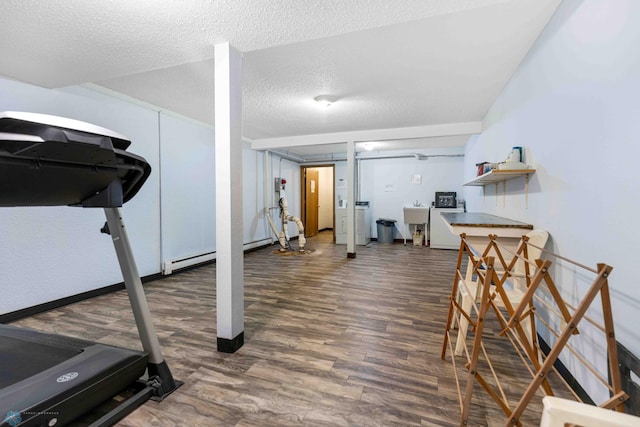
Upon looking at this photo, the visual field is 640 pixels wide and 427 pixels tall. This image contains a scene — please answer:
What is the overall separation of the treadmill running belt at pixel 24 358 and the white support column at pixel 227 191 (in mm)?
886

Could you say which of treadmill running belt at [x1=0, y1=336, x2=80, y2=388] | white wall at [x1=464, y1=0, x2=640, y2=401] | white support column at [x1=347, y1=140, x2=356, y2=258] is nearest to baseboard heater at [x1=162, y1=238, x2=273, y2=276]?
treadmill running belt at [x1=0, y1=336, x2=80, y2=388]

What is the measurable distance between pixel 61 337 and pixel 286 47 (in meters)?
2.71

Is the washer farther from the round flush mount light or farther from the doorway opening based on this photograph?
the round flush mount light

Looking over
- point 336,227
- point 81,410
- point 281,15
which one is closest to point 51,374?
point 81,410

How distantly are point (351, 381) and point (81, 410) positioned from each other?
56.0 inches

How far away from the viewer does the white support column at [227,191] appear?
2021 millimetres

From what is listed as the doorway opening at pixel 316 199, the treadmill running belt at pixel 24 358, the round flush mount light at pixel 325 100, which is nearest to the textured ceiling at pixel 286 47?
the round flush mount light at pixel 325 100

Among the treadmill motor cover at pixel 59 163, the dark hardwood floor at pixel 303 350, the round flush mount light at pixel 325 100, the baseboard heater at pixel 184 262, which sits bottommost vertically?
the dark hardwood floor at pixel 303 350

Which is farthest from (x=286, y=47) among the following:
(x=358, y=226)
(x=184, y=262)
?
(x=358, y=226)

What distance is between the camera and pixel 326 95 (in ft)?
11.2

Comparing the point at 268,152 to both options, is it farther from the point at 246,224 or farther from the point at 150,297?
the point at 150,297

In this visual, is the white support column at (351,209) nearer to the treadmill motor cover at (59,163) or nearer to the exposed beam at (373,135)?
the exposed beam at (373,135)

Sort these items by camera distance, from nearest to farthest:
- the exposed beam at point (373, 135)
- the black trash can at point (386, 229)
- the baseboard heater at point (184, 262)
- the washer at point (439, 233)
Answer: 1. the baseboard heater at point (184, 262)
2. the exposed beam at point (373, 135)
3. the washer at point (439, 233)
4. the black trash can at point (386, 229)

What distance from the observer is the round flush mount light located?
347cm
